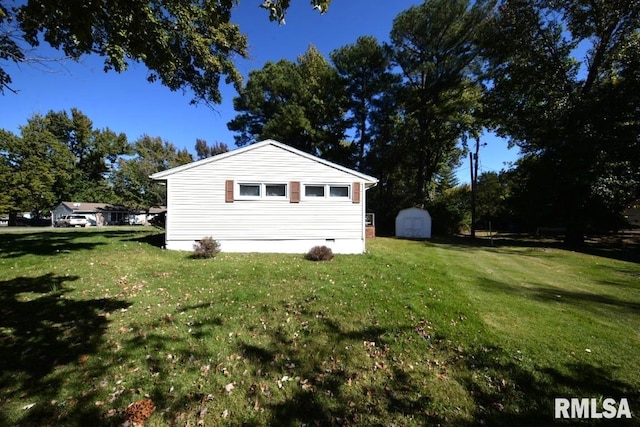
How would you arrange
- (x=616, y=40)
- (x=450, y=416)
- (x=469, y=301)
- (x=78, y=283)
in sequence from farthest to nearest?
(x=616, y=40), (x=78, y=283), (x=469, y=301), (x=450, y=416)

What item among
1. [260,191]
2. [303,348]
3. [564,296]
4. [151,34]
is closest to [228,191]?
[260,191]

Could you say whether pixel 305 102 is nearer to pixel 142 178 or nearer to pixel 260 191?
pixel 260 191

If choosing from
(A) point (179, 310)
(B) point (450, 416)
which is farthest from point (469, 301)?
(A) point (179, 310)

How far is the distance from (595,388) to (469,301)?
9.04 feet

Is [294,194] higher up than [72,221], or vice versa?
[294,194]

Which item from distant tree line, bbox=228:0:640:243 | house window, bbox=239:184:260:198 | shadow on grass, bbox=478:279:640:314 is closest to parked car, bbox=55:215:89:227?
distant tree line, bbox=228:0:640:243

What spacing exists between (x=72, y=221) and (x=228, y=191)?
43.9 metres

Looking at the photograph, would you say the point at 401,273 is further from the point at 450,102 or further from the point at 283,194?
the point at 450,102

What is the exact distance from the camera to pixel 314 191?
12.4 meters

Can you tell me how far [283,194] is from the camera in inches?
485

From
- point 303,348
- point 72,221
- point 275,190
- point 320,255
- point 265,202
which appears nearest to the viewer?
point 303,348

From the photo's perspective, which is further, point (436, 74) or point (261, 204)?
point (436, 74)

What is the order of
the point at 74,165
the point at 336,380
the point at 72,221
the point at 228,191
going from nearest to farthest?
the point at 336,380 → the point at 228,191 → the point at 72,221 → the point at 74,165

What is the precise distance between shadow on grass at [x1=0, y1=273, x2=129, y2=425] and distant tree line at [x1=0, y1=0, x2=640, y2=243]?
4.84m
